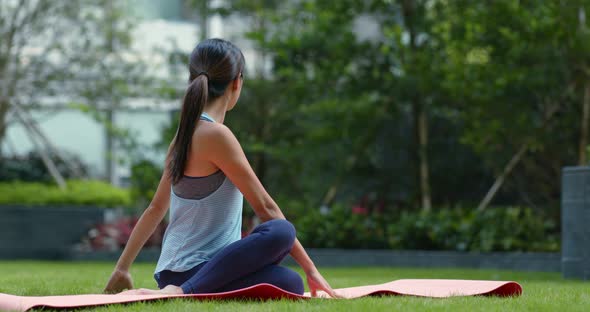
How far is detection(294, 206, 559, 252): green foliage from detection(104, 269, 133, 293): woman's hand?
5.97 metres

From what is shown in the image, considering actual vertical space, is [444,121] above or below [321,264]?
above

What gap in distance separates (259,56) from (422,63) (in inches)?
126

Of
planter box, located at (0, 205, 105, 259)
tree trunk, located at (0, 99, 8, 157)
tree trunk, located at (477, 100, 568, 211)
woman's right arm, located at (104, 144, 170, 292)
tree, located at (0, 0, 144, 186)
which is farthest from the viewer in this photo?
tree, located at (0, 0, 144, 186)

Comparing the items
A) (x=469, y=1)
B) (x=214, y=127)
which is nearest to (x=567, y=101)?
(x=469, y=1)

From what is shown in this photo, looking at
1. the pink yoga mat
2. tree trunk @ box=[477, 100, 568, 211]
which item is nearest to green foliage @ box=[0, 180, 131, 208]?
tree trunk @ box=[477, 100, 568, 211]

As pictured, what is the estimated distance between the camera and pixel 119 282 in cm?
488

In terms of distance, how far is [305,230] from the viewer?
11.3 m

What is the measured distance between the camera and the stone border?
9570mm

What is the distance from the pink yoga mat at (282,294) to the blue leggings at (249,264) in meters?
0.09

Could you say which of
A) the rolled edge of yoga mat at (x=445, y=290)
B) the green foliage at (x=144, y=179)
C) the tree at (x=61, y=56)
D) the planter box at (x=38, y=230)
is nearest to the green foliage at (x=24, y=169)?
the tree at (x=61, y=56)

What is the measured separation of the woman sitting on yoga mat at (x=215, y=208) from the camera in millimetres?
4355

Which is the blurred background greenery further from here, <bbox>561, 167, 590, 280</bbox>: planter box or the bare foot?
the bare foot

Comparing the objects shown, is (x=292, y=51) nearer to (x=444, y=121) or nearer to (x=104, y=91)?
(x=444, y=121)

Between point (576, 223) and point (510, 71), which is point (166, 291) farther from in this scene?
point (510, 71)
